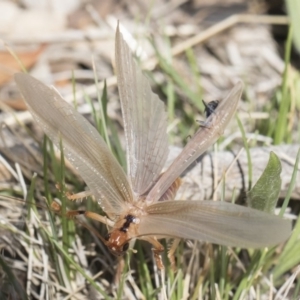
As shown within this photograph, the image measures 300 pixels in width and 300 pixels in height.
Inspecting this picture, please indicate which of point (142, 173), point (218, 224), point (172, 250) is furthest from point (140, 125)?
point (218, 224)

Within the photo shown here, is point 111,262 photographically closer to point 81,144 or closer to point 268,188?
point 81,144

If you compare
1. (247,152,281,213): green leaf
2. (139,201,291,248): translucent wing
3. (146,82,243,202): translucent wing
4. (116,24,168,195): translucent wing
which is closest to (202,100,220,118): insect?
(146,82,243,202): translucent wing

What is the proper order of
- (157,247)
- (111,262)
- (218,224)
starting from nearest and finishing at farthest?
1. (218,224)
2. (157,247)
3. (111,262)

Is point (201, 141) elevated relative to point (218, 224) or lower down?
elevated

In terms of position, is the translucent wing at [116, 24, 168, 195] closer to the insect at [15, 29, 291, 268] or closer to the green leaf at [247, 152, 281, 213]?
the insect at [15, 29, 291, 268]

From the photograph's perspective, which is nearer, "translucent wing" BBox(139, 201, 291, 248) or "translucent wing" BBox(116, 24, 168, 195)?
"translucent wing" BBox(139, 201, 291, 248)

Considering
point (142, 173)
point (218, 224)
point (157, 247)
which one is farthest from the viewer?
point (142, 173)
